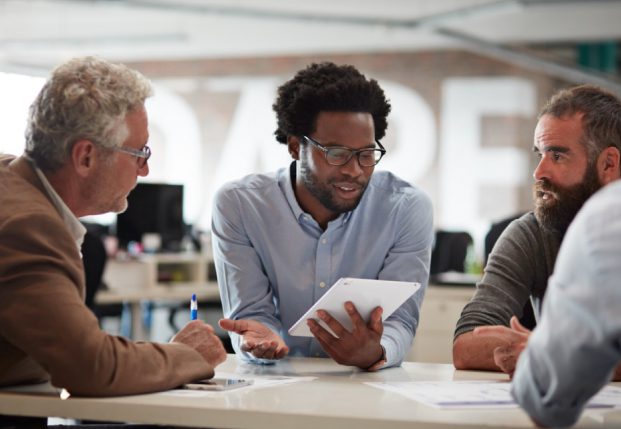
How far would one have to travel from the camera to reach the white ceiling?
9625mm

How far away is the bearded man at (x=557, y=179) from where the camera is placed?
2305mm

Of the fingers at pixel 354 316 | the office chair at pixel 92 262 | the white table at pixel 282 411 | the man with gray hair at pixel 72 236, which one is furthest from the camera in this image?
the office chair at pixel 92 262

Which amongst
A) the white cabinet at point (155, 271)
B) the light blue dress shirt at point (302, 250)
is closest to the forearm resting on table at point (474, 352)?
the light blue dress shirt at point (302, 250)

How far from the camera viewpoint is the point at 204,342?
1.92m

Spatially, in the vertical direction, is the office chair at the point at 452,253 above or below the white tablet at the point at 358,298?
Answer: below

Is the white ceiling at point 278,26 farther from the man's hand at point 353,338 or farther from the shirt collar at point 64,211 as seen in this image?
the shirt collar at point 64,211

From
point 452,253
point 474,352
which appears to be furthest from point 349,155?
point 452,253

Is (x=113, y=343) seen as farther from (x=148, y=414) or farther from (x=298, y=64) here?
(x=298, y=64)

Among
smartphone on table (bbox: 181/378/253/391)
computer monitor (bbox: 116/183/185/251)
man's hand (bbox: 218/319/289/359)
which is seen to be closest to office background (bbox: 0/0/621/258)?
computer monitor (bbox: 116/183/185/251)

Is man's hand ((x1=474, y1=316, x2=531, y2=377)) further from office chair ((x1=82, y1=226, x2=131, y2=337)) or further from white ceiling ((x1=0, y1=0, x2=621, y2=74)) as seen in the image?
white ceiling ((x1=0, y1=0, x2=621, y2=74))

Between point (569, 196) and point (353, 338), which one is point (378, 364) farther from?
point (569, 196)

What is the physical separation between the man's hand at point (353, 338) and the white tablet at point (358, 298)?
2 cm

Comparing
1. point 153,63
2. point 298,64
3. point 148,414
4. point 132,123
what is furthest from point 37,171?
point 153,63

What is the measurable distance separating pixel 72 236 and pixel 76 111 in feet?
0.84
